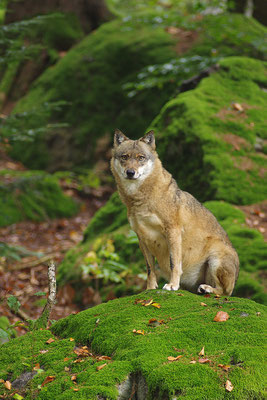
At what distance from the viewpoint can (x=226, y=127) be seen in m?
9.31

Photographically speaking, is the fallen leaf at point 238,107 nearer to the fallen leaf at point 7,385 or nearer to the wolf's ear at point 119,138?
the wolf's ear at point 119,138

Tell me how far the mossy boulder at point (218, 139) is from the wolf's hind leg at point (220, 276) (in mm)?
2541

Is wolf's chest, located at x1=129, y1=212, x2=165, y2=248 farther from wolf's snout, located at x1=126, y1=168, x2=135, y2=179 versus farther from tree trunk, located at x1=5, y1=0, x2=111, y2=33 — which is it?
tree trunk, located at x1=5, y1=0, x2=111, y2=33

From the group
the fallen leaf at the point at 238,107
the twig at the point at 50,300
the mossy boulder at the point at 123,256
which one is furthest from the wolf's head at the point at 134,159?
A: the fallen leaf at the point at 238,107

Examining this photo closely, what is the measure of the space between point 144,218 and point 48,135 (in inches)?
411

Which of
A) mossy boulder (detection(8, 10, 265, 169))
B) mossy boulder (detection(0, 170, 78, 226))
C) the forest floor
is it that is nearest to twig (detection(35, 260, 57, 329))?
the forest floor

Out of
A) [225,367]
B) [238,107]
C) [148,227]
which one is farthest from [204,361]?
[238,107]

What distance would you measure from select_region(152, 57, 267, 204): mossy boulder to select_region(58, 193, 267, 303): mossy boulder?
0.60 m

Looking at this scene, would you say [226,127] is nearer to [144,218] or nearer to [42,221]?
[144,218]

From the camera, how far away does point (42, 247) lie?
11.5 meters

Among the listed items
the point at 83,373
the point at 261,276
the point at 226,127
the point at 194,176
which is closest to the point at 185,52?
the point at 226,127

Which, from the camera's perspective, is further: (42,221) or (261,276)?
(42,221)

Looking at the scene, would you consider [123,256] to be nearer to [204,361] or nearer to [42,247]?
[42,247]

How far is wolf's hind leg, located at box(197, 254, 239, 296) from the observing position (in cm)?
588
